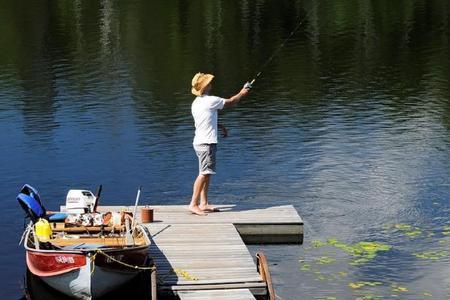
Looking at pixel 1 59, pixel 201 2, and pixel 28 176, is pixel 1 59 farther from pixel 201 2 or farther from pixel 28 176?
pixel 201 2

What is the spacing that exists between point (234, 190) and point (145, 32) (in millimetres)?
30284

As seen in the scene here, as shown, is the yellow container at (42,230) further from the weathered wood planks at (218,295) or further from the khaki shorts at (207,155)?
the khaki shorts at (207,155)

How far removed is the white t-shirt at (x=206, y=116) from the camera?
18.0 metres

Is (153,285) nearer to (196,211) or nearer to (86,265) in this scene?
(86,265)

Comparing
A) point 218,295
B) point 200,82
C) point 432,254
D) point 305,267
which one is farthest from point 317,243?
point 218,295

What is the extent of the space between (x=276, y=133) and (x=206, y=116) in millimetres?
10428

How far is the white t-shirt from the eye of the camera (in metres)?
18.0

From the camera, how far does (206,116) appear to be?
59.0 feet

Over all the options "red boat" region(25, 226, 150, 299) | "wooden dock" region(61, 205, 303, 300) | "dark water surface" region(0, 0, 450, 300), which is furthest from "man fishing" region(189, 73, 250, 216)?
"red boat" region(25, 226, 150, 299)

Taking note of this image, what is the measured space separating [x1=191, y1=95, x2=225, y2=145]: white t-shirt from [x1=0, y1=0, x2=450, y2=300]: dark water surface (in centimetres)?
211

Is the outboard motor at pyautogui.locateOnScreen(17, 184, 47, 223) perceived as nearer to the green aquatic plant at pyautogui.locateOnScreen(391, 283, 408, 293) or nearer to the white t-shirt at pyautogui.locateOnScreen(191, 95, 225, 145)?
the white t-shirt at pyautogui.locateOnScreen(191, 95, 225, 145)

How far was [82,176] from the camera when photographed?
79.0ft

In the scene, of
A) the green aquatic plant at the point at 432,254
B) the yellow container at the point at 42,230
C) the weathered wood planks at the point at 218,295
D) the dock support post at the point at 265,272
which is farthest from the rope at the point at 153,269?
the green aquatic plant at the point at 432,254

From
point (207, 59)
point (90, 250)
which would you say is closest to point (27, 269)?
point (90, 250)
